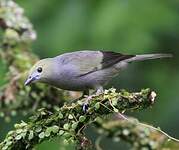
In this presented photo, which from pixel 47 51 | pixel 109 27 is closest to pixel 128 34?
pixel 109 27

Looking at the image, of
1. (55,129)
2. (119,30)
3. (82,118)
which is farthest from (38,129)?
(119,30)

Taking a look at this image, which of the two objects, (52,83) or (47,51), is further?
(47,51)

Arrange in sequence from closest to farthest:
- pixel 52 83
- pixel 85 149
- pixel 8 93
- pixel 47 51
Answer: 1. pixel 85 149
2. pixel 52 83
3. pixel 8 93
4. pixel 47 51

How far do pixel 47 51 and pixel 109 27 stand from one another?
Answer: 0.72 metres

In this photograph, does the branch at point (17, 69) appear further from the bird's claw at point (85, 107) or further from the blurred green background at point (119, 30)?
the bird's claw at point (85, 107)

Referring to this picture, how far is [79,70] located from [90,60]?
13 centimetres

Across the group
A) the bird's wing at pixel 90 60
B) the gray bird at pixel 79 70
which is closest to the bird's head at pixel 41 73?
the gray bird at pixel 79 70

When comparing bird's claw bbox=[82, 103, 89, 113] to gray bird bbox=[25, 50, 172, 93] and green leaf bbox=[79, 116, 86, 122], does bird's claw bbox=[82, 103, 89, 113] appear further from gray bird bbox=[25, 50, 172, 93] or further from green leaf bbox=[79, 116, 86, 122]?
gray bird bbox=[25, 50, 172, 93]

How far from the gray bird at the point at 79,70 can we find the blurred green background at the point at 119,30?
1.50 meters

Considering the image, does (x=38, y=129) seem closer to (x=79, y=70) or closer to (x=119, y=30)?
(x=79, y=70)

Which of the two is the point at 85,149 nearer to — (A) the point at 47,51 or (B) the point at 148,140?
(B) the point at 148,140

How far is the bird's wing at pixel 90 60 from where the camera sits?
472cm

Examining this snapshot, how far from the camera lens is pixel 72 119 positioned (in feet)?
12.2

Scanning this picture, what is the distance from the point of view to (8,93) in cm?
506
